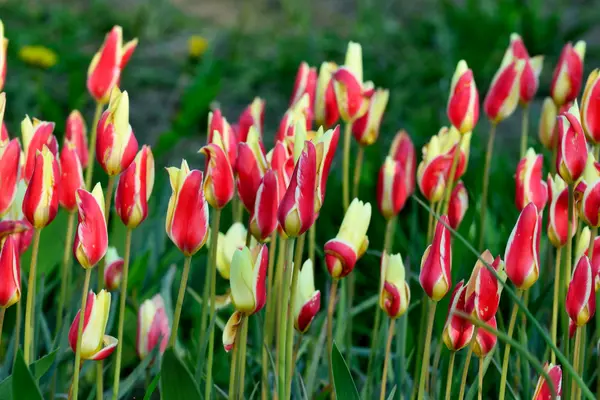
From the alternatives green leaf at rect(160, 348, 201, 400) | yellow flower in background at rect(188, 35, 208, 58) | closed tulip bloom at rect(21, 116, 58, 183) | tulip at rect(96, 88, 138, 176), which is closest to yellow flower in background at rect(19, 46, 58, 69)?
yellow flower in background at rect(188, 35, 208, 58)

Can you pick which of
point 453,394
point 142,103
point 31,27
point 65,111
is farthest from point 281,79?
point 453,394

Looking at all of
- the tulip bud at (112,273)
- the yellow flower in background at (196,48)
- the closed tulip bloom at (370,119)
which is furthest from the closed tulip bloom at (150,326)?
the yellow flower in background at (196,48)

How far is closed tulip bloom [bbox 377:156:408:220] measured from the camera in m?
1.35

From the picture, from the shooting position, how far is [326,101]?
1.45m

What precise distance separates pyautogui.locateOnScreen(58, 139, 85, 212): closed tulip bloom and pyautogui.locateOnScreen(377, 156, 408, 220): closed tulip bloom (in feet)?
1.38

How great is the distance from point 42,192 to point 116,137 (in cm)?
11

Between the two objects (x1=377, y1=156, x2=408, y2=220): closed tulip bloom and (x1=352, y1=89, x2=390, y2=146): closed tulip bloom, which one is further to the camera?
(x1=352, y1=89, x2=390, y2=146): closed tulip bloom

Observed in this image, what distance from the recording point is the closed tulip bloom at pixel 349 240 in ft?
3.54

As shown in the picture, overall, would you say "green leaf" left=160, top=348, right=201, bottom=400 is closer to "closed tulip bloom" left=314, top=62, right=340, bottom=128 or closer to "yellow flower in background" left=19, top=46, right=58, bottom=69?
"closed tulip bloom" left=314, top=62, right=340, bottom=128

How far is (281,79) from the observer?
3.76 meters

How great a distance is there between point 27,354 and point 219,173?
284mm

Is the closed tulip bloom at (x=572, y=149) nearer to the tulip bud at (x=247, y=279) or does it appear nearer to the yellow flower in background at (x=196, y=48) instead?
the tulip bud at (x=247, y=279)

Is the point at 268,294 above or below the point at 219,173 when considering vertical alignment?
below

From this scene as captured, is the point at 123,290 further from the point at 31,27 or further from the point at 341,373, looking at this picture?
the point at 31,27
